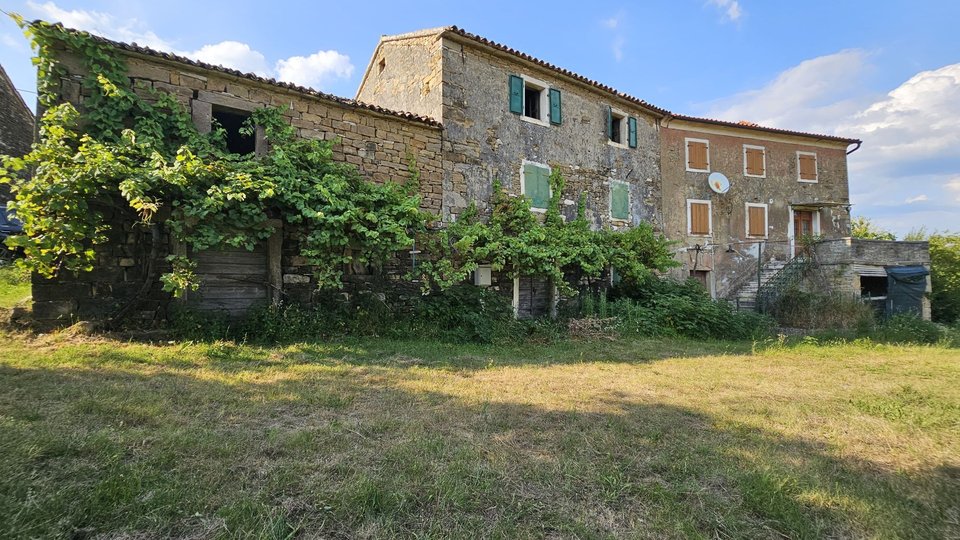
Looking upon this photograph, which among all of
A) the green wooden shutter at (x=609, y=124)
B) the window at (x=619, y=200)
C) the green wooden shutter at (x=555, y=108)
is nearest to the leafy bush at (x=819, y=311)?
the window at (x=619, y=200)

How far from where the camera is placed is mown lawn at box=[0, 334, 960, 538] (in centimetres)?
196

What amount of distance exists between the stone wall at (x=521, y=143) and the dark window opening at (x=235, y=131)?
12.5ft

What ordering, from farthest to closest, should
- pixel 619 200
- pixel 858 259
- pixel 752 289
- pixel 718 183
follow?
pixel 718 183 < pixel 752 289 < pixel 619 200 < pixel 858 259

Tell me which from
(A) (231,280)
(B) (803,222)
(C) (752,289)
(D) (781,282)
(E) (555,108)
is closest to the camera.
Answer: (A) (231,280)

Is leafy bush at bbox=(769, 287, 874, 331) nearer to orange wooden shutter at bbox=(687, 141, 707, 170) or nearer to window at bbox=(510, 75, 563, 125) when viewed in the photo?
orange wooden shutter at bbox=(687, 141, 707, 170)

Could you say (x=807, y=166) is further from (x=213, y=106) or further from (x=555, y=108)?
(x=213, y=106)

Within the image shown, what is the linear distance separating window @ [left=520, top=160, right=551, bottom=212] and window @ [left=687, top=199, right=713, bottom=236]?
247 inches

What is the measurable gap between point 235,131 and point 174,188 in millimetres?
3046

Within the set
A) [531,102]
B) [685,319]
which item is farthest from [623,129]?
[685,319]

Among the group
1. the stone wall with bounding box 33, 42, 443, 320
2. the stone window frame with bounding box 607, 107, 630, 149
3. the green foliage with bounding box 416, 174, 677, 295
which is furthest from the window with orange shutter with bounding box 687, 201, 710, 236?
the stone wall with bounding box 33, 42, 443, 320

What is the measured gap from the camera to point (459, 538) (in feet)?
6.07

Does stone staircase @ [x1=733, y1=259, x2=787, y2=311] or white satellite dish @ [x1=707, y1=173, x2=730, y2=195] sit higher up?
white satellite dish @ [x1=707, y1=173, x2=730, y2=195]

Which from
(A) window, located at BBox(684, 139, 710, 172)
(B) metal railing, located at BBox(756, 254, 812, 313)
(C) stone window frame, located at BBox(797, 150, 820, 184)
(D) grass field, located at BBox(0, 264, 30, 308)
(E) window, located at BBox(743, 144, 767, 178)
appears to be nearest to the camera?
(D) grass field, located at BBox(0, 264, 30, 308)

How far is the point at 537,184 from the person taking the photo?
1075 centimetres
